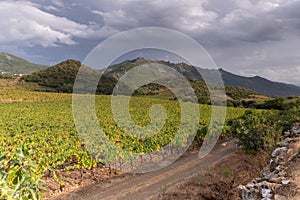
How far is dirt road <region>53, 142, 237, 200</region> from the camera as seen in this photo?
1143 cm

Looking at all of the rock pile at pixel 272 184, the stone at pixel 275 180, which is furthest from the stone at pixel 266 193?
the stone at pixel 275 180

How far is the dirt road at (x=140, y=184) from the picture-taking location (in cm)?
1143

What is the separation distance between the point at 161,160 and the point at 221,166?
→ 4.90 meters

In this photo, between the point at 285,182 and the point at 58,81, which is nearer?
the point at 285,182

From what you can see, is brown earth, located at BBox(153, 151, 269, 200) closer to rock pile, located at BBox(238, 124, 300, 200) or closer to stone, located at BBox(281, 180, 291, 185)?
rock pile, located at BBox(238, 124, 300, 200)

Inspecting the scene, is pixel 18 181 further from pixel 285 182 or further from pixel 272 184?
pixel 285 182

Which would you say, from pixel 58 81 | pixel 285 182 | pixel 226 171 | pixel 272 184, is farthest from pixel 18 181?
pixel 58 81

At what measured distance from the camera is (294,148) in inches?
413

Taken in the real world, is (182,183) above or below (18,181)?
below

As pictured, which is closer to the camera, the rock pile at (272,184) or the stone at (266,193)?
the stone at (266,193)

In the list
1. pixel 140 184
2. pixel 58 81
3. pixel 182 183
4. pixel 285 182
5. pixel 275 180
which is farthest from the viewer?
pixel 58 81

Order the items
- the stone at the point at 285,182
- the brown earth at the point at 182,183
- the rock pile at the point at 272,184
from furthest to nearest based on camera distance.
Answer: the brown earth at the point at 182,183
the stone at the point at 285,182
the rock pile at the point at 272,184

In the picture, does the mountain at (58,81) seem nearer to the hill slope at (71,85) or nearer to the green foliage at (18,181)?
the hill slope at (71,85)

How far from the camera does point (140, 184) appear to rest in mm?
12602
